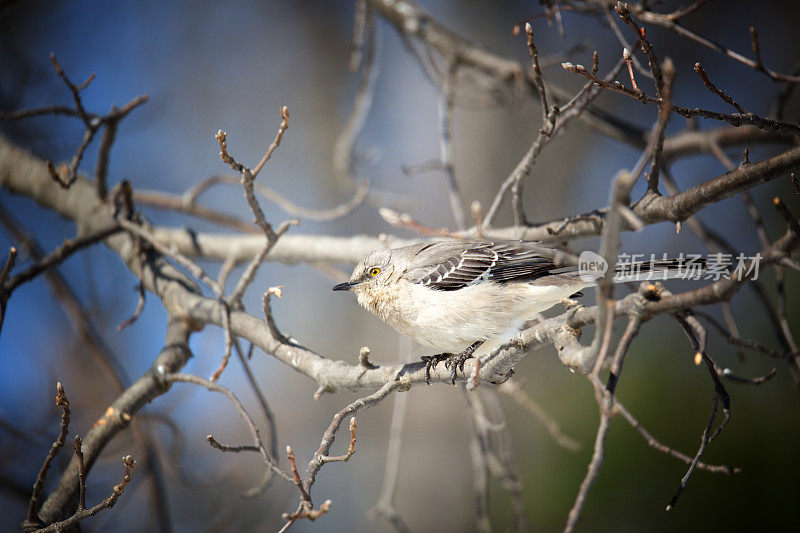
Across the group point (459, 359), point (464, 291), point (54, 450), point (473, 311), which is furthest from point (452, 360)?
point (54, 450)

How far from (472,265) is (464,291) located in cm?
22

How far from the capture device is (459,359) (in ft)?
8.53

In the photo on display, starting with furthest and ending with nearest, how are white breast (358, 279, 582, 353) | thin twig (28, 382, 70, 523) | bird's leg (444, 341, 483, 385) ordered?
white breast (358, 279, 582, 353), bird's leg (444, 341, 483, 385), thin twig (28, 382, 70, 523)

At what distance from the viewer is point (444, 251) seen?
3.06 meters

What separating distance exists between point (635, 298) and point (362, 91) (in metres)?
3.25

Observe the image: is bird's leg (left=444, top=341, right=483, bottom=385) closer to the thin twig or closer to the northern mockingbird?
the northern mockingbird

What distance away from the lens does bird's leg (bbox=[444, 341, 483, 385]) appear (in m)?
2.33

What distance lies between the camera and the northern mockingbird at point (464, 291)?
2674 millimetres

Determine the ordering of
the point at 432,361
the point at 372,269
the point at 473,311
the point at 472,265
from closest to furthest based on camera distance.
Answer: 1. the point at 432,361
2. the point at 473,311
3. the point at 472,265
4. the point at 372,269

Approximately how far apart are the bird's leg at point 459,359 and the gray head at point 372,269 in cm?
64

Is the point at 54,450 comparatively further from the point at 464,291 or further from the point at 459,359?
the point at 464,291

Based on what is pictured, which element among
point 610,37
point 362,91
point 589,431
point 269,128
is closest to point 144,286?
point 362,91

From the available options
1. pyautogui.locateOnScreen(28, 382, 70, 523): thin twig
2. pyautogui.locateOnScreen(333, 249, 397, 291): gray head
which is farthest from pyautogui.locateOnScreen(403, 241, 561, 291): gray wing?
pyautogui.locateOnScreen(28, 382, 70, 523): thin twig

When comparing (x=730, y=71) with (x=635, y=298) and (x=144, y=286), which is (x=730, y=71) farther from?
(x=144, y=286)
